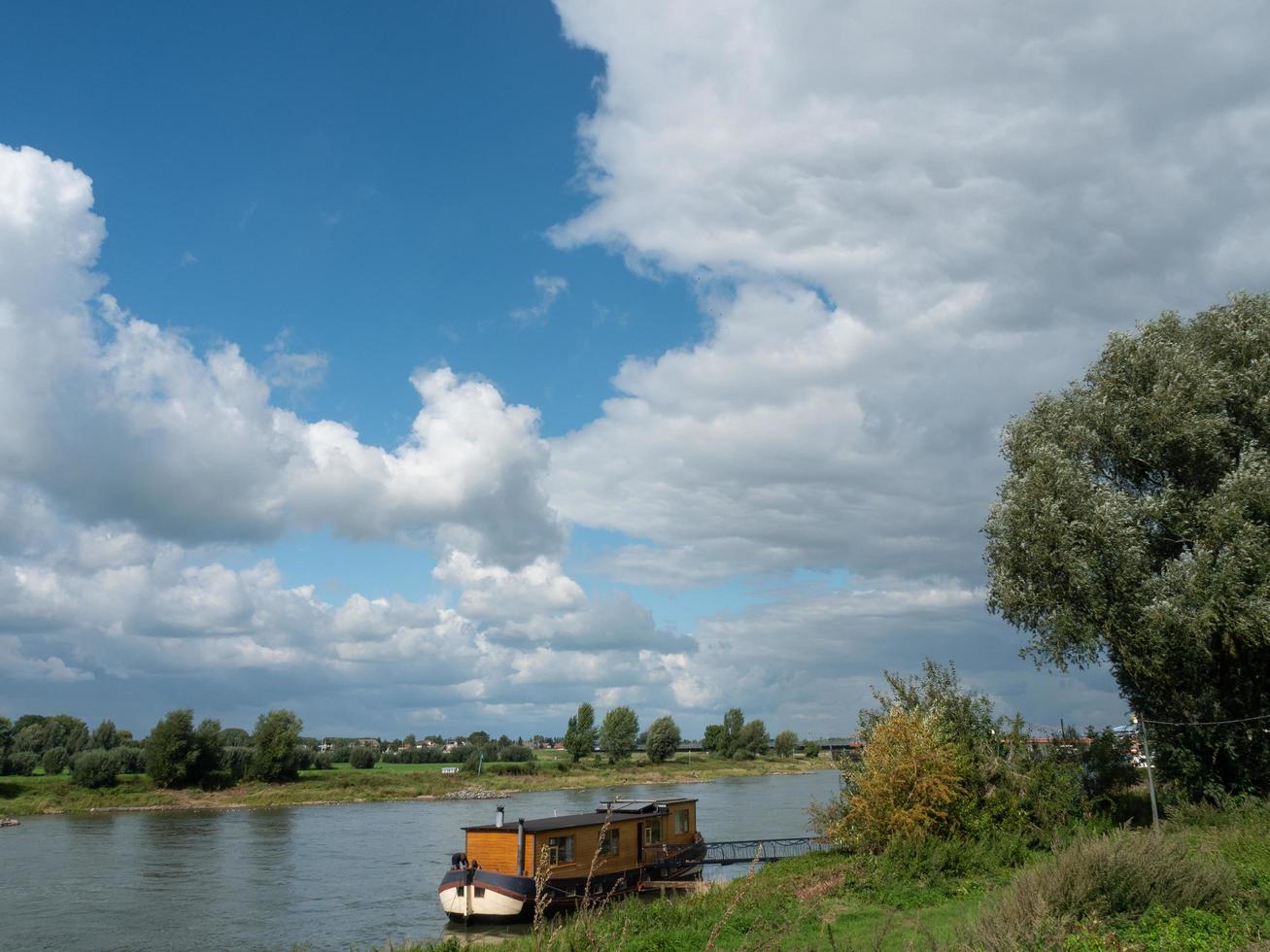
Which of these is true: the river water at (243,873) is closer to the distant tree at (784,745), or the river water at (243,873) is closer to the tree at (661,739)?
the tree at (661,739)

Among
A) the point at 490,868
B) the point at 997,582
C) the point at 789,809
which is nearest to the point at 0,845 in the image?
the point at 490,868

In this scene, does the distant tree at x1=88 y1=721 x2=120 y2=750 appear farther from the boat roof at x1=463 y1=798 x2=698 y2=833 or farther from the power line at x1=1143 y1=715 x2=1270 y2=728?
the power line at x1=1143 y1=715 x2=1270 y2=728

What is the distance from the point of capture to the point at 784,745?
156375 mm

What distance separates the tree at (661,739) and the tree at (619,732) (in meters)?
5.26

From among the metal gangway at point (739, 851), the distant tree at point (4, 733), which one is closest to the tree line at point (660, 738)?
the distant tree at point (4, 733)

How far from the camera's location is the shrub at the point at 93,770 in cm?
8244

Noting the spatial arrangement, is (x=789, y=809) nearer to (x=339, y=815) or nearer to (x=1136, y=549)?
(x=339, y=815)

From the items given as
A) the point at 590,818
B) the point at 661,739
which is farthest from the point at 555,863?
the point at 661,739

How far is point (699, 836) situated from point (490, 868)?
13256mm

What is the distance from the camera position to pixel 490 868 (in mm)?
32438

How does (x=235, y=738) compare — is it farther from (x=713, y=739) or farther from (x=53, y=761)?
(x=713, y=739)

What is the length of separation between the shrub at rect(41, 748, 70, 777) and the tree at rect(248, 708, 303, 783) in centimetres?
1921

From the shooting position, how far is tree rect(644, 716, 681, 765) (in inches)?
5221

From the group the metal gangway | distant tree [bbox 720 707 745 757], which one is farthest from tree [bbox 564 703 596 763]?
the metal gangway
